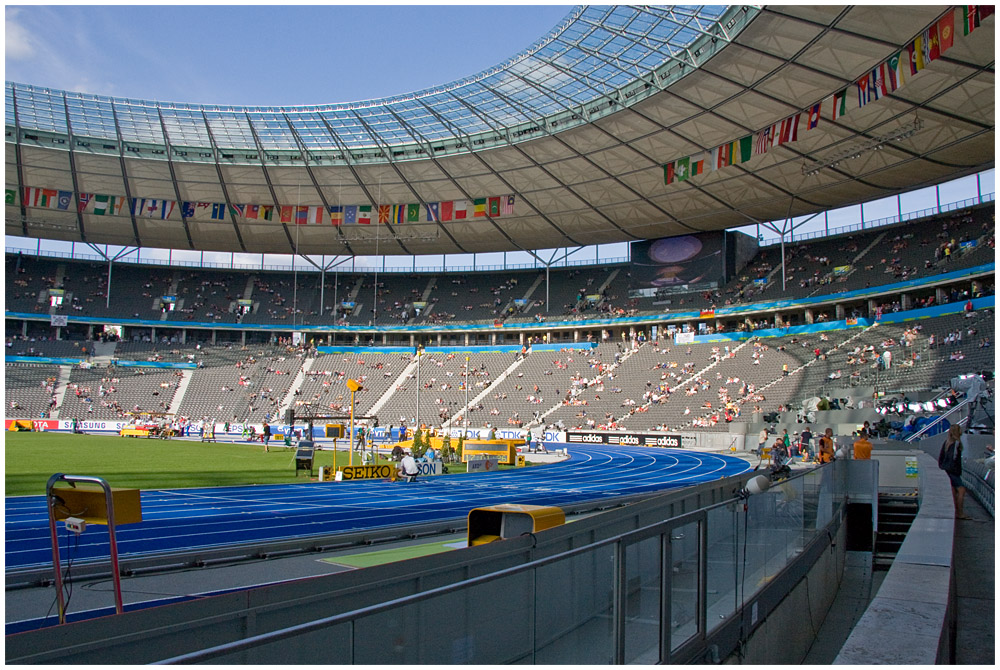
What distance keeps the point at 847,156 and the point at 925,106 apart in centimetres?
521

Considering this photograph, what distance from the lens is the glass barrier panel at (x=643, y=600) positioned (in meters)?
5.27

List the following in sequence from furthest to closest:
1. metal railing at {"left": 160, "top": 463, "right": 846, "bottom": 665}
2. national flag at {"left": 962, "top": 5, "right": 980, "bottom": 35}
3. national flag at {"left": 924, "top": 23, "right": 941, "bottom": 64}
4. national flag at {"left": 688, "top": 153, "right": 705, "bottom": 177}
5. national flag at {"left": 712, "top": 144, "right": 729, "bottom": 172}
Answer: national flag at {"left": 688, "top": 153, "right": 705, "bottom": 177}, national flag at {"left": 712, "top": 144, "right": 729, "bottom": 172}, national flag at {"left": 924, "top": 23, "right": 941, "bottom": 64}, national flag at {"left": 962, "top": 5, "right": 980, "bottom": 35}, metal railing at {"left": 160, "top": 463, "right": 846, "bottom": 665}

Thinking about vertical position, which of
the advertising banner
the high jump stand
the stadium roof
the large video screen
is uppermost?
the stadium roof

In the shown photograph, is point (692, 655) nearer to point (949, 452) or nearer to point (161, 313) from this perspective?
point (949, 452)

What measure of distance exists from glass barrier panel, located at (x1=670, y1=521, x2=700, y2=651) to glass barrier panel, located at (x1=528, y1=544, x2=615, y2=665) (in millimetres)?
1076

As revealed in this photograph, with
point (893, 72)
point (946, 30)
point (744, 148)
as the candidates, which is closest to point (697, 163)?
point (744, 148)

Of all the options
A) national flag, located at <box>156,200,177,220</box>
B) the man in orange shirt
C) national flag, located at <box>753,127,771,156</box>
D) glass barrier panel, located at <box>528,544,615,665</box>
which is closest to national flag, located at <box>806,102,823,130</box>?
national flag, located at <box>753,127,771,156</box>

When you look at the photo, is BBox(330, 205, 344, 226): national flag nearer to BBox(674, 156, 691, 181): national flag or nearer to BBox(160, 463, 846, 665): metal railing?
BBox(674, 156, 691, 181): national flag

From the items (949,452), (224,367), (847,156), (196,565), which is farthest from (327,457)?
(224,367)

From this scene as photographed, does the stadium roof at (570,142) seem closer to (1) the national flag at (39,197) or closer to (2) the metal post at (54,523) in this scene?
(1) the national flag at (39,197)

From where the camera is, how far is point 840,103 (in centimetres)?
3028

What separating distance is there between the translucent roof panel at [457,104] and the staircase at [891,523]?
19777mm

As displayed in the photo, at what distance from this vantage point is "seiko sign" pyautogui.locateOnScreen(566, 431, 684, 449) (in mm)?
44062

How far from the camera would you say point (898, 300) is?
4753cm
